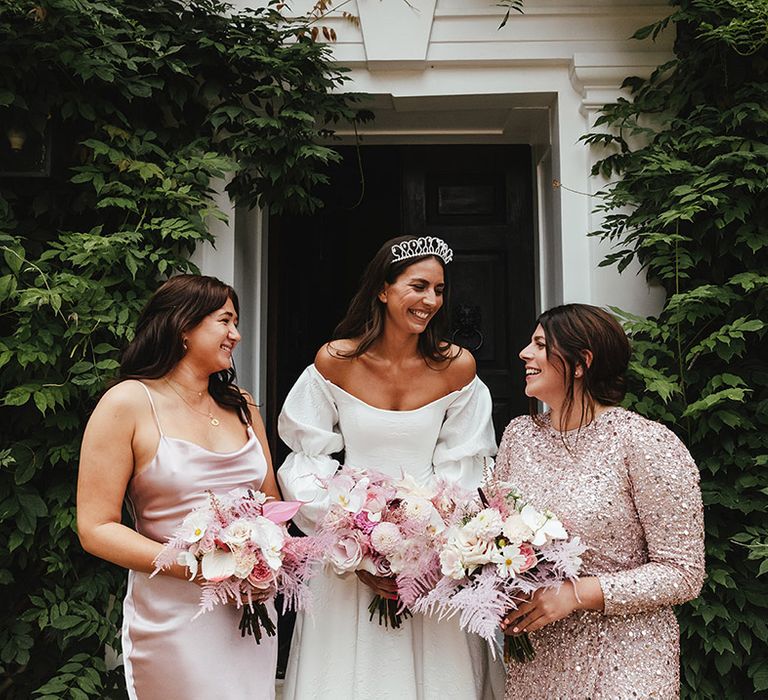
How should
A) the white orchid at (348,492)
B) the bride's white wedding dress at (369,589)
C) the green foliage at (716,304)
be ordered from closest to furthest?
the white orchid at (348,492) → the bride's white wedding dress at (369,589) → the green foliage at (716,304)

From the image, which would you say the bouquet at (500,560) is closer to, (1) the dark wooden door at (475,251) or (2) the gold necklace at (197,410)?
(2) the gold necklace at (197,410)

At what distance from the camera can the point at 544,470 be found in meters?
2.41

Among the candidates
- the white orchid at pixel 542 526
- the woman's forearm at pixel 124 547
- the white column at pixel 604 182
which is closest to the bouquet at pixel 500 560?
the white orchid at pixel 542 526

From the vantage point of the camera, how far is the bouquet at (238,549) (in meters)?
2.11

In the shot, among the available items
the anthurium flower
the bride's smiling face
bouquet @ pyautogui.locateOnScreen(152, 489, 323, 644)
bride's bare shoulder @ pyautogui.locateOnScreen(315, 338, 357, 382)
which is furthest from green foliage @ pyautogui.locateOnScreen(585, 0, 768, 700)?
the anthurium flower

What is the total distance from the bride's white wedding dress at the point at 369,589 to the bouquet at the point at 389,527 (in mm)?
318

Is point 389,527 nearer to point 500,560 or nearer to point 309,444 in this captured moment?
point 500,560

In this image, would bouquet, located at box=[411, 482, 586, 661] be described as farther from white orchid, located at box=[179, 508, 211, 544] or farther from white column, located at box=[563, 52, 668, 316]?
white column, located at box=[563, 52, 668, 316]

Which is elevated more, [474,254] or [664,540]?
[474,254]

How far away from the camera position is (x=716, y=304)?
3496 mm

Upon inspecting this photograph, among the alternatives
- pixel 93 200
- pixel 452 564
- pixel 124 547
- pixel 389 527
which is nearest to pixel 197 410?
pixel 124 547

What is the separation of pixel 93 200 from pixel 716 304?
9.61 ft

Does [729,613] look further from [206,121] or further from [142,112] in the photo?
[142,112]

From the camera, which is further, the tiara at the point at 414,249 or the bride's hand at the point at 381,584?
the tiara at the point at 414,249
